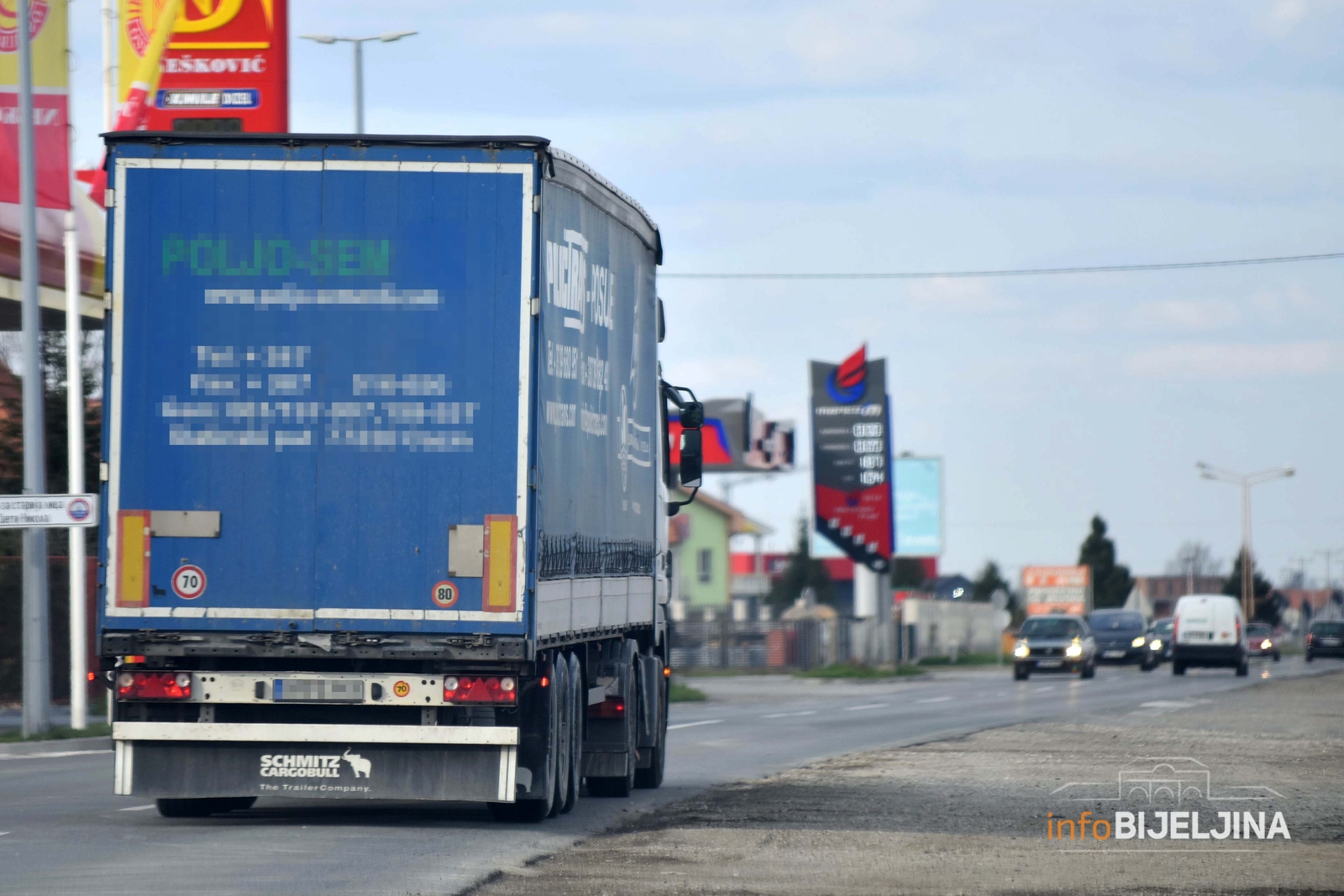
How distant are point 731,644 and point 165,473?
5824 centimetres

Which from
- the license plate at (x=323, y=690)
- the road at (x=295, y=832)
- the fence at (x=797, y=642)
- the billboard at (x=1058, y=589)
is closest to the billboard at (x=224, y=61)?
the road at (x=295, y=832)

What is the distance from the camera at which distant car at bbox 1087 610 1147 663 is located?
58531 mm

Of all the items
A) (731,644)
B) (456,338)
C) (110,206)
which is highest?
(110,206)

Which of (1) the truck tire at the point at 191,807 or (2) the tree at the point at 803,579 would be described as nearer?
(1) the truck tire at the point at 191,807

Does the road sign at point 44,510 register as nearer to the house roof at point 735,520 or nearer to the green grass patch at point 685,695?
the green grass patch at point 685,695

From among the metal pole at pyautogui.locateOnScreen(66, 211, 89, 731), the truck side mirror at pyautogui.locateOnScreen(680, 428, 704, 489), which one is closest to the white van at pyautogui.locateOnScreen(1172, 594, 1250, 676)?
the metal pole at pyautogui.locateOnScreen(66, 211, 89, 731)

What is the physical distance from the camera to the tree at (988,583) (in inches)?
5379

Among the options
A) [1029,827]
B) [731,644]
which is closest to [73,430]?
[1029,827]

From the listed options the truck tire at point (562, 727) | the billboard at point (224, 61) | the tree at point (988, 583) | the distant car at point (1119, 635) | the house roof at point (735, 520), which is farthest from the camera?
the tree at point (988, 583)

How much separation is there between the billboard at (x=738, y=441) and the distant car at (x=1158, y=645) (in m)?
17.1

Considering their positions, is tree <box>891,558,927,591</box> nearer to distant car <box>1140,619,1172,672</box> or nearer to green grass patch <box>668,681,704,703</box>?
distant car <box>1140,619,1172,672</box>

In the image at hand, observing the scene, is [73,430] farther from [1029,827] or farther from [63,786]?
[1029,827]

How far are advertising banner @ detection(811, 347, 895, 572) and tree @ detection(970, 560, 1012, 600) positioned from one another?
73.7 meters

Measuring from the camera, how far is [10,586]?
1057 inches
